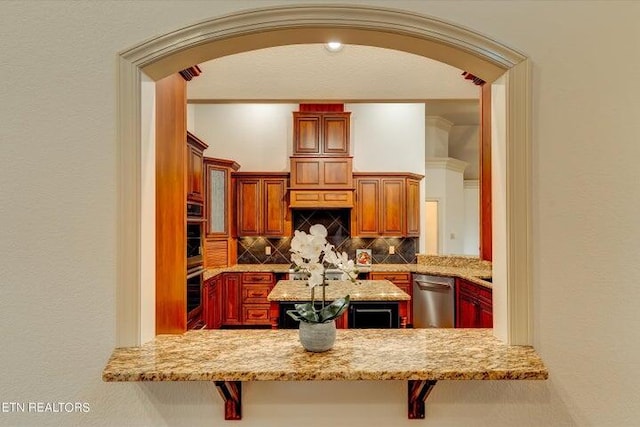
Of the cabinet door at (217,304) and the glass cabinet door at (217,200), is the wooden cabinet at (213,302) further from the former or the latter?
the glass cabinet door at (217,200)

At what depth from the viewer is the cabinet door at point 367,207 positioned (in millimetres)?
5965

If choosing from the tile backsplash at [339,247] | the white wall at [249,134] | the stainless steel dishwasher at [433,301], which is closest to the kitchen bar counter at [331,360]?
the stainless steel dishwasher at [433,301]

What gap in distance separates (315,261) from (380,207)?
15.4ft

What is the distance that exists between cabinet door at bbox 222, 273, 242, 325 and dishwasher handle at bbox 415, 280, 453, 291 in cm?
267

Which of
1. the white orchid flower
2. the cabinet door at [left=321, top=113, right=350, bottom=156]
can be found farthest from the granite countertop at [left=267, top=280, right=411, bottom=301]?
the cabinet door at [left=321, top=113, right=350, bottom=156]

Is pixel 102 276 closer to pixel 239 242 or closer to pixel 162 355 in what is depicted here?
pixel 162 355

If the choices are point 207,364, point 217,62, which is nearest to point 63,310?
point 207,364

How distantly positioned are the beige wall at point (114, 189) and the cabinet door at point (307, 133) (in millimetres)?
4422

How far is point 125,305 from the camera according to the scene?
4.56 ft

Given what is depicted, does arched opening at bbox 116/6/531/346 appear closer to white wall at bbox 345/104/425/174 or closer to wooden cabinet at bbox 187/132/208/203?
wooden cabinet at bbox 187/132/208/203

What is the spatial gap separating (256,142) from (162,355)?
17.6 ft

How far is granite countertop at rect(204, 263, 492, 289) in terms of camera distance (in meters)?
4.68

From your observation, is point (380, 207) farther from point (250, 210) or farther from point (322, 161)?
point (250, 210)

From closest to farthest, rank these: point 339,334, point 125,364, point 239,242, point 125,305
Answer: point 125,364 → point 125,305 → point 339,334 → point 239,242
